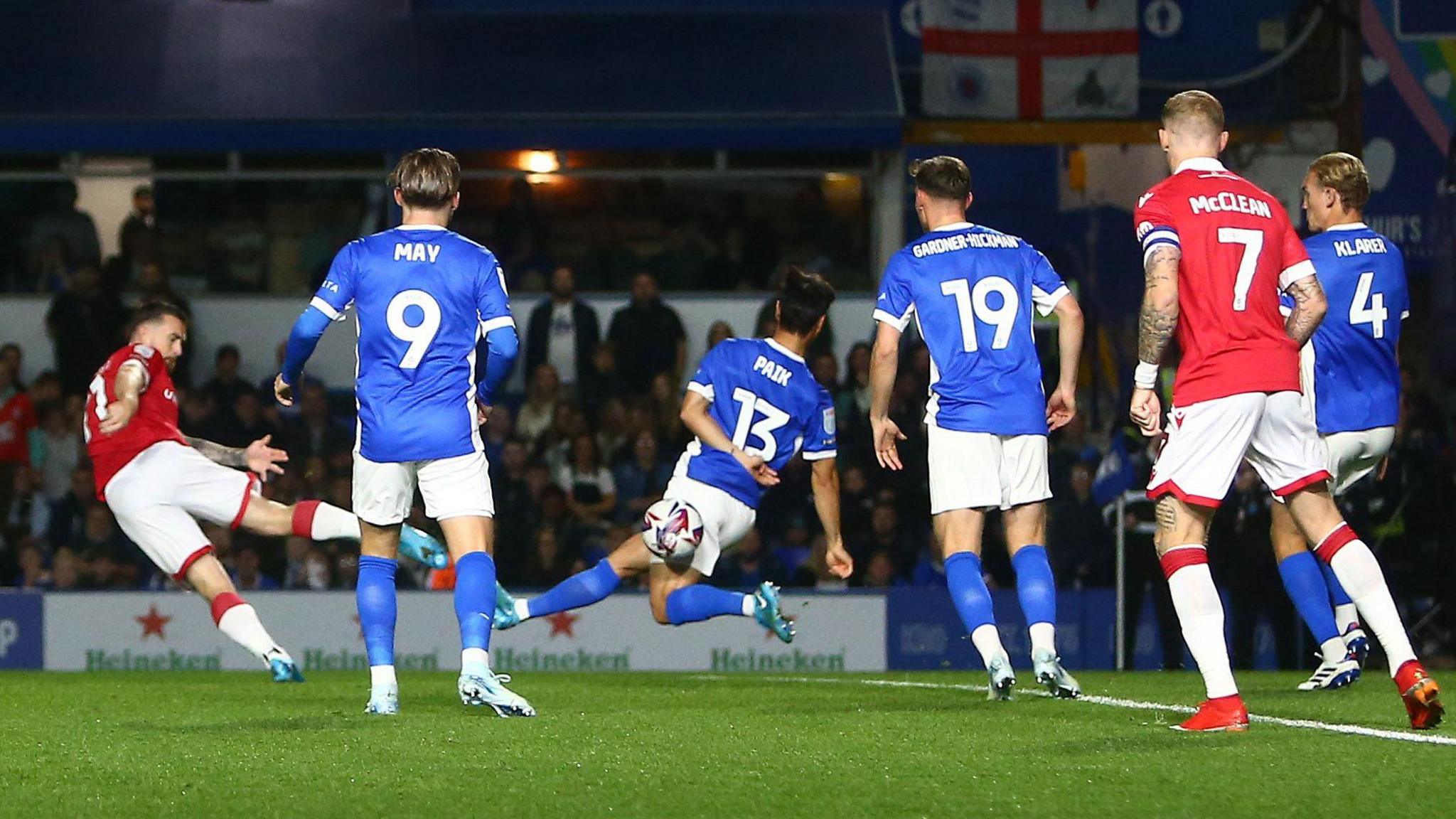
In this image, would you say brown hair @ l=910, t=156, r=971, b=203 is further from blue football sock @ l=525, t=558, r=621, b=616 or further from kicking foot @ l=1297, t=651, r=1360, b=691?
blue football sock @ l=525, t=558, r=621, b=616

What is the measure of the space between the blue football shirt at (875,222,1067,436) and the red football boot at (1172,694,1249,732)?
177 cm

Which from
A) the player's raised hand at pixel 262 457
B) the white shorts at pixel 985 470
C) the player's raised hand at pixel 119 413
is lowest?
the white shorts at pixel 985 470

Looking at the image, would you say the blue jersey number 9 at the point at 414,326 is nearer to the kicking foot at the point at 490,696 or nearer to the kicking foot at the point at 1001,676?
the kicking foot at the point at 490,696

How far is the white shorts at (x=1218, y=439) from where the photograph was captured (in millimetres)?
6500

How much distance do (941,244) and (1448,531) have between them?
654 cm

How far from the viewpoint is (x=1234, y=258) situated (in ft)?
21.8

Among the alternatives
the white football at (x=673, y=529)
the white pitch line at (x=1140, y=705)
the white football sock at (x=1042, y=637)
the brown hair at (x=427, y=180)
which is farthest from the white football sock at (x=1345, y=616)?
the brown hair at (x=427, y=180)

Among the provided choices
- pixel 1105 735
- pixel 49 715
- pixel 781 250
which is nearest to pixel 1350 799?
pixel 1105 735

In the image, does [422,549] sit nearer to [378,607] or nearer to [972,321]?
[378,607]

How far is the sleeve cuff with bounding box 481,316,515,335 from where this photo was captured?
24.3ft

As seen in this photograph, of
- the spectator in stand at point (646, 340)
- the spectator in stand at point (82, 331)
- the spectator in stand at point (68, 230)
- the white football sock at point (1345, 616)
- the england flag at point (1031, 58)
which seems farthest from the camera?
the england flag at point (1031, 58)

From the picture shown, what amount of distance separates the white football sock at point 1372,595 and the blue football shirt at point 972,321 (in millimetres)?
1470

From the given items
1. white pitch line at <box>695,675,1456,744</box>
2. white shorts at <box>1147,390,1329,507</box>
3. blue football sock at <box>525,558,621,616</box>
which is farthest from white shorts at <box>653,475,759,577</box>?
white shorts at <box>1147,390,1329,507</box>

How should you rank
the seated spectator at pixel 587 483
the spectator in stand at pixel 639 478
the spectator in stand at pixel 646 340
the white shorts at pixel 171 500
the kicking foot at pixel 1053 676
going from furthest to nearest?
the spectator in stand at pixel 646 340 → the spectator in stand at pixel 639 478 → the seated spectator at pixel 587 483 → the white shorts at pixel 171 500 → the kicking foot at pixel 1053 676
